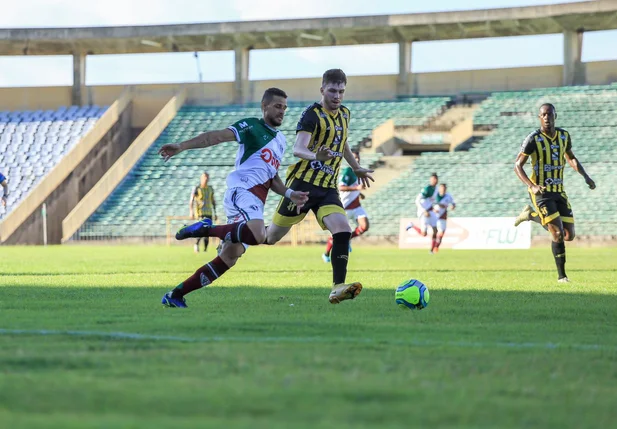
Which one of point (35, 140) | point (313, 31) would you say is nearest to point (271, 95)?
point (313, 31)

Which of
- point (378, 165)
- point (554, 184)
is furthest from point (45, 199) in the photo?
point (554, 184)

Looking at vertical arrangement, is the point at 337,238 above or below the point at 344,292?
above

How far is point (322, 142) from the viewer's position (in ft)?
31.2

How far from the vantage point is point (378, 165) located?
39.2 m

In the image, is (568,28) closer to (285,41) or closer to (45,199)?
(285,41)

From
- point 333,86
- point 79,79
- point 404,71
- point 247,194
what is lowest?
point 247,194

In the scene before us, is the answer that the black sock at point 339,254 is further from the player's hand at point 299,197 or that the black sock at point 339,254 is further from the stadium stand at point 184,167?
the stadium stand at point 184,167

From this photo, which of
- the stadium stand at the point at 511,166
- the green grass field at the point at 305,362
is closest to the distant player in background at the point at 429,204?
the stadium stand at the point at 511,166

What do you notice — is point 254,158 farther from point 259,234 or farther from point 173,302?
point 173,302

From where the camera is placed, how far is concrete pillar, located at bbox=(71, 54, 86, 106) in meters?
47.2

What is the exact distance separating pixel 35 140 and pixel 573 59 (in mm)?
21763

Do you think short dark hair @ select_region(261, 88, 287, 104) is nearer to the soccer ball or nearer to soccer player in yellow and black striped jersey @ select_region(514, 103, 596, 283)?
the soccer ball

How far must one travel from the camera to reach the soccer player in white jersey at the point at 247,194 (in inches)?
330

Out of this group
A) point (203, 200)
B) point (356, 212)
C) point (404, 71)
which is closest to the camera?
point (356, 212)
